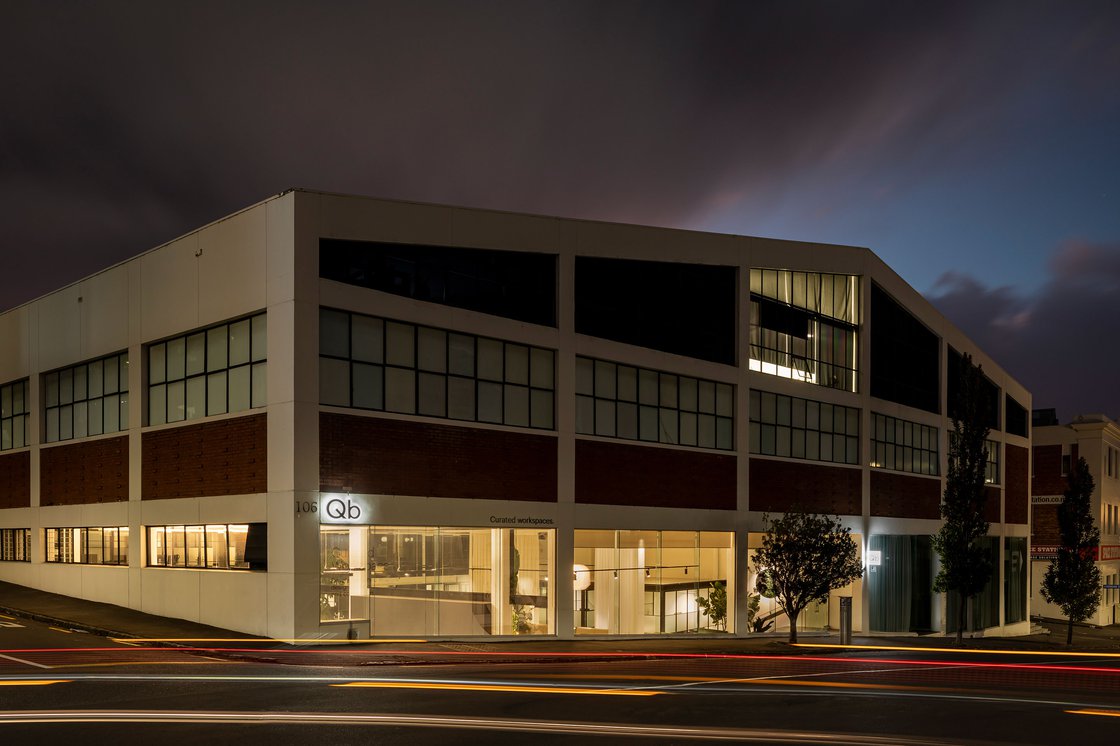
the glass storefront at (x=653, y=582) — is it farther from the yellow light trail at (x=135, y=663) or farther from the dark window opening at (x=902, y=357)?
the yellow light trail at (x=135, y=663)

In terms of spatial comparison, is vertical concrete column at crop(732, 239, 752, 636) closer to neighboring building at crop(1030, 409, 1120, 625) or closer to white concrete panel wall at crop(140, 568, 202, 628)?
white concrete panel wall at crop(140, 568, 202, 628)

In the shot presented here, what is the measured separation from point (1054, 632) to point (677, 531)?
129 ft

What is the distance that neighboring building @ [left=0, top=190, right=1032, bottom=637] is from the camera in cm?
2616

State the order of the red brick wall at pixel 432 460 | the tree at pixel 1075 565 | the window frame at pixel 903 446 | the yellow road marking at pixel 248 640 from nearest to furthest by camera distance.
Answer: the yellow road marking at pixel 248 640
the red brick wall at pixel 432 460
the window frame at pixel 903 446
the tree at pixel 1075 565

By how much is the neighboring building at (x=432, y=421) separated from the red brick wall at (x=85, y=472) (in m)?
0.11

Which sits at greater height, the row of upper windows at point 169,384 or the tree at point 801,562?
the row of upper windows at point 169,384

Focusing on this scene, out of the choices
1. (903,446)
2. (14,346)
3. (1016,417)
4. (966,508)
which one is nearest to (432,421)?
(14,346)

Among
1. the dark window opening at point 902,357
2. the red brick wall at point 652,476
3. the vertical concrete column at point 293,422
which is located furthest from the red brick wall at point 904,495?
the vertical concrete column at point 293,422

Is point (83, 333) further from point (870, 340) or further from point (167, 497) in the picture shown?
point (870, 340)

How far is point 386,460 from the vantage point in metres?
27.0

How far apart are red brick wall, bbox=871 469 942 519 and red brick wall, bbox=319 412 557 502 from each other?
62.3 ft

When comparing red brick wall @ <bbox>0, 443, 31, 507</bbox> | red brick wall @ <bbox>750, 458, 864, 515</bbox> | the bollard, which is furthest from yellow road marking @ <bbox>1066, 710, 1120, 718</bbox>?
red brick wall @ <bbox>0, 443, 31, 507</bbox>

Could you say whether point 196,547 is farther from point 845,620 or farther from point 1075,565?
point 1075,565

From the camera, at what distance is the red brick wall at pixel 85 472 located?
32.1m
